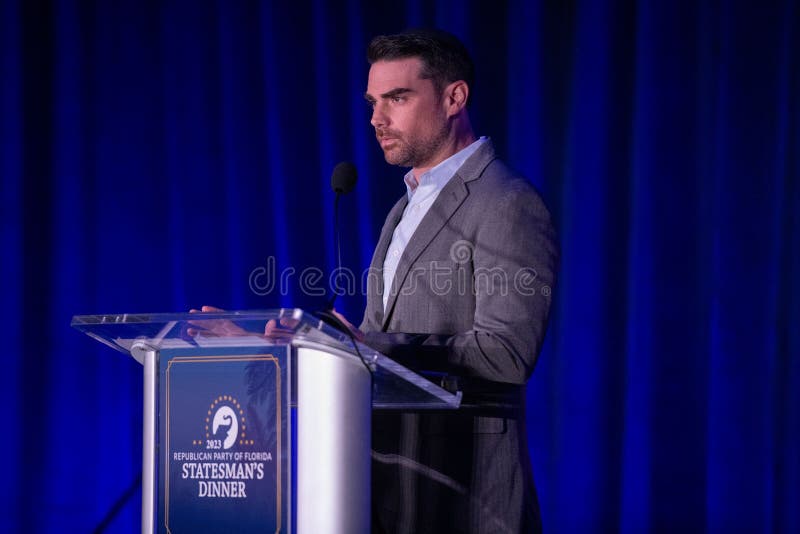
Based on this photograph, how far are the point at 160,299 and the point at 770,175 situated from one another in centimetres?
246

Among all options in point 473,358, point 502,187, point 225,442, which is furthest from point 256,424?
point 502,187

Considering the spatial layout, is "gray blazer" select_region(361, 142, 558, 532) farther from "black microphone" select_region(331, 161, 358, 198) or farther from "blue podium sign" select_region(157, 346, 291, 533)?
"blue podium sign" select_region(157, 346, 291, 533)

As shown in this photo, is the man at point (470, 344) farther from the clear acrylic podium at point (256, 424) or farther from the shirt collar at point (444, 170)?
the clear acrylic podium at point (256, 424)

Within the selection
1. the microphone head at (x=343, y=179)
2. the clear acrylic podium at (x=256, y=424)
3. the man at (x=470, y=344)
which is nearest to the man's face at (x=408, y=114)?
the man at (x=470, y=344)

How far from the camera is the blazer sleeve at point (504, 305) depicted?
148 centimetres

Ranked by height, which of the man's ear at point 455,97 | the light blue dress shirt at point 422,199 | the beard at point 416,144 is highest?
the man's ear at point 455,97

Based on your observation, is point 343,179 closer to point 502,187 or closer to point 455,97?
point 502,187

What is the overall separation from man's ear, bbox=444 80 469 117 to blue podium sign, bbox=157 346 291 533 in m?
1.09

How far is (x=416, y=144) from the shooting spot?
1.95 metres

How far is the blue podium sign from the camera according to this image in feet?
Answer: 3.39

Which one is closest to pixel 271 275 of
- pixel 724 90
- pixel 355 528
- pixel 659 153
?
pixel 659 153

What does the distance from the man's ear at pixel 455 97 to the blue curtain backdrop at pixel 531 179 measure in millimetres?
1104

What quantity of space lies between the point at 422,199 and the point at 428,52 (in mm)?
365

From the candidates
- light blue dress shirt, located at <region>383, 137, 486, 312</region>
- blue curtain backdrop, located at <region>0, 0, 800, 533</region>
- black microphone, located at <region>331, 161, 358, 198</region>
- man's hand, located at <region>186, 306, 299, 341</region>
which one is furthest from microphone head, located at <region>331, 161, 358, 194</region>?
blue curtain backdrop, located at <region>0, 0, 800, 533</region>
